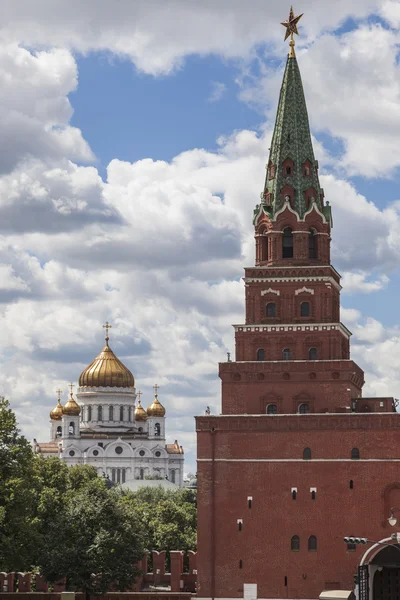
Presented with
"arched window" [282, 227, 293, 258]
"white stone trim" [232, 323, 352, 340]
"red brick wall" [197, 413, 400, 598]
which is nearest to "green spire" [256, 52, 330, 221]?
"arched window" [282, 227, 293, 258]

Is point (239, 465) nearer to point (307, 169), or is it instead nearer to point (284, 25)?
point (307, 169)

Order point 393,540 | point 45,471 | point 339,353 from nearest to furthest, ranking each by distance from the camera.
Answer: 1. point 393,540
2. point 339,353
3. point 45,471

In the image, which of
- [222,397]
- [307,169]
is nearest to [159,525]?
[222,397]

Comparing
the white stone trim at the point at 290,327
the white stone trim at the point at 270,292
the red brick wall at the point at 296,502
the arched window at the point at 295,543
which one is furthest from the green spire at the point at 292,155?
the arched window at the point at 295,543

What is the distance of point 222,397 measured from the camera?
9644 cm

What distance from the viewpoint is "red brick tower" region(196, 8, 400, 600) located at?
300 feet

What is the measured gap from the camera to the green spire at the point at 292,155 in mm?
99062

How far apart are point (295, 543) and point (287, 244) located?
21.2 m

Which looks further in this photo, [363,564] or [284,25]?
[284,25]

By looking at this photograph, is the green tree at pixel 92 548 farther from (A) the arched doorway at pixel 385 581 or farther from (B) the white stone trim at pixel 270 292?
(B) the white stone trim at pixel 270 292

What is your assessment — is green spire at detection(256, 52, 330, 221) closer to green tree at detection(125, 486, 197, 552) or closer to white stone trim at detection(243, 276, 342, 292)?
white stone trim at detection(243, 276, 342, 292)

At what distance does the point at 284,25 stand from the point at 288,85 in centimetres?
425

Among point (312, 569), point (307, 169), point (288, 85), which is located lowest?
point (312, 569)

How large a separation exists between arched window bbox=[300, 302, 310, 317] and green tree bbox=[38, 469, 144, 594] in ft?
60.8
